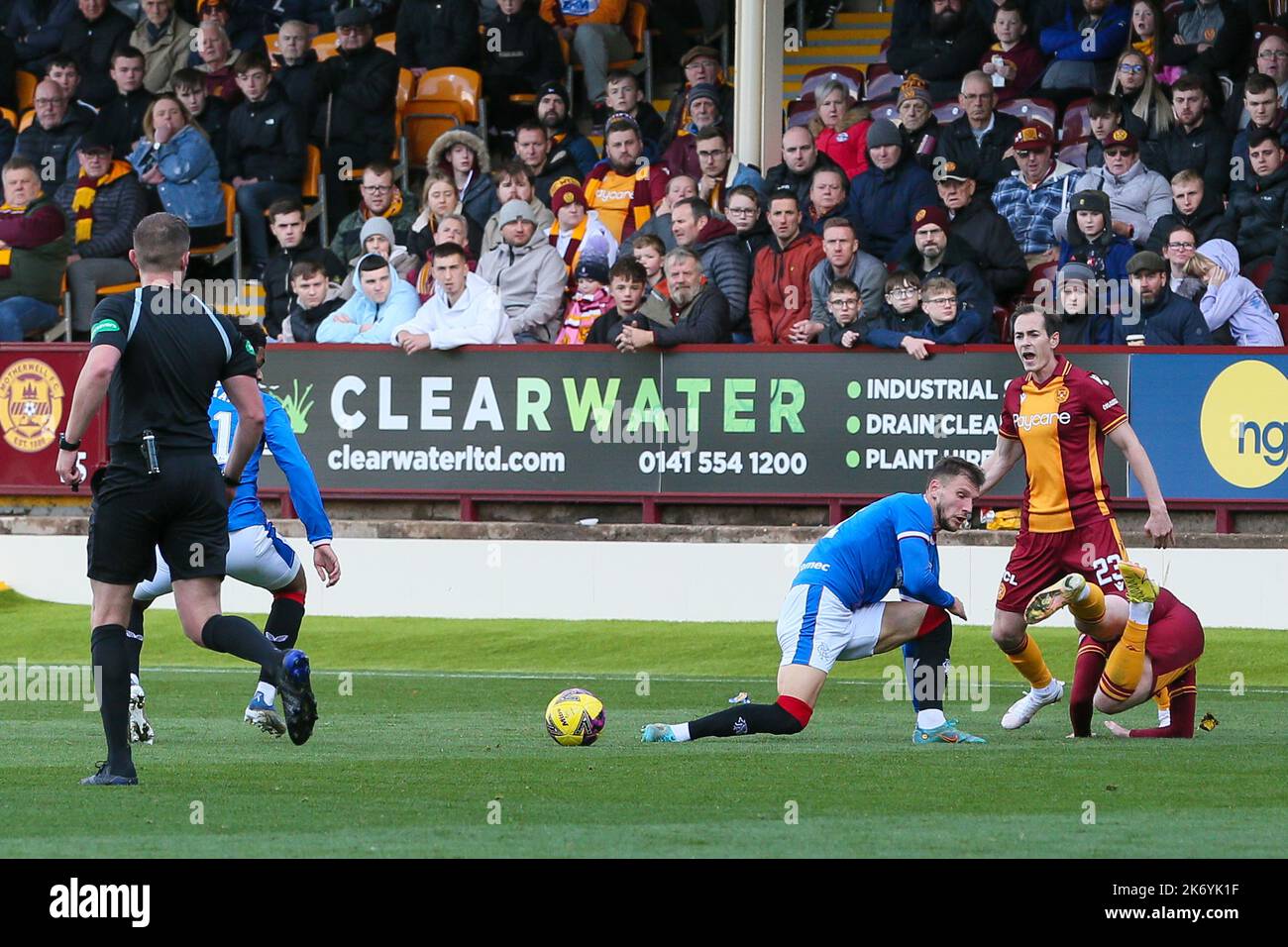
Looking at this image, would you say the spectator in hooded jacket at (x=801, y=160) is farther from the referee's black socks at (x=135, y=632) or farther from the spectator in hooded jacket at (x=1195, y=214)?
the referee's black socks at (x=135, y=632)

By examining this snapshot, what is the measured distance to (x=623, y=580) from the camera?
1762 cm

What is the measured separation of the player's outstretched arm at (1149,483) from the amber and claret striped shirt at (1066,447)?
0.10m

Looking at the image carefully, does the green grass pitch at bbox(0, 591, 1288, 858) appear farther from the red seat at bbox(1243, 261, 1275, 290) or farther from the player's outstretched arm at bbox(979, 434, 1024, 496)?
the red seat at bbox(1243, 261, 1275, 290)

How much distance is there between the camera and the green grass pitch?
7086 mm

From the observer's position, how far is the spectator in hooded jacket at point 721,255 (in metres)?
17.9

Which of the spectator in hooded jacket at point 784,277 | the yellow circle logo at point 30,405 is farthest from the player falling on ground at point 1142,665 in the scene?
the yellow circle logo at point 30,405

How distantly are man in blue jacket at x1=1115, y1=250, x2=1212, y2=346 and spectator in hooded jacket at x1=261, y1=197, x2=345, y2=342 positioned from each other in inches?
294

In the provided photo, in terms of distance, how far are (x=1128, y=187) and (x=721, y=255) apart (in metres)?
3.53

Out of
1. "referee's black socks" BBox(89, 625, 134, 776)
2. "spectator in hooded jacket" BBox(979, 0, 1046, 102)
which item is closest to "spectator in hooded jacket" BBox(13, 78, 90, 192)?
"spectator in hooded jacket" BBox(979, 0, 1046, 102)

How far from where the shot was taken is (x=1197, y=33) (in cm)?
1928

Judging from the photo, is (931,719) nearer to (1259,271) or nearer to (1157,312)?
(1157,312)
